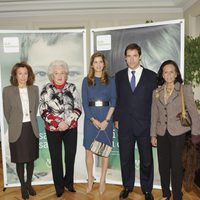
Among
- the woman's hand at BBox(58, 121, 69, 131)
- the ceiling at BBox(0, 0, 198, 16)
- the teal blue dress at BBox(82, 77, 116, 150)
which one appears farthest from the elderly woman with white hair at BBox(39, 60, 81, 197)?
the ceiling at BBox(0, 0, 198, 16)

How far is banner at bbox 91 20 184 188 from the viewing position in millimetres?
2748

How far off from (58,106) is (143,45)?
1.19 meters

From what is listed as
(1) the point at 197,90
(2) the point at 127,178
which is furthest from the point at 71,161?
(1) the point at 197,90

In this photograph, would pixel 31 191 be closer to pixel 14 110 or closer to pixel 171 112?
pixel 14 110

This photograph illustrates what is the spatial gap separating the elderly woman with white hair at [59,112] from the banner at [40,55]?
12.7 inches

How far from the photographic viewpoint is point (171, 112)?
7.72 feet

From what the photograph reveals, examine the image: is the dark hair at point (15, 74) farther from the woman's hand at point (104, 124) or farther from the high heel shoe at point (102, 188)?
the high heel shoe at point (102, 188)

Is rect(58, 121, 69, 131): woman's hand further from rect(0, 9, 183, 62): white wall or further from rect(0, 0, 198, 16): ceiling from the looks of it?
rect(0, 0, 198, 16): ceiling

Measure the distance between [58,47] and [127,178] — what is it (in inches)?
67.7

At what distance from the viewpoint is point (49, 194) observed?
298 centimetres

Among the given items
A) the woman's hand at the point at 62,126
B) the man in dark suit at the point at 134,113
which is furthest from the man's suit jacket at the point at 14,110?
the man in dark suit at the point at 134,113

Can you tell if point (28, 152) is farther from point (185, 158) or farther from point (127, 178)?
point (185, 158)

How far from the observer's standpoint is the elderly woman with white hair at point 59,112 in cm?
271

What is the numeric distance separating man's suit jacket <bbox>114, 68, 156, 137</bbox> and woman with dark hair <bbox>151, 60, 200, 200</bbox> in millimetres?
110
